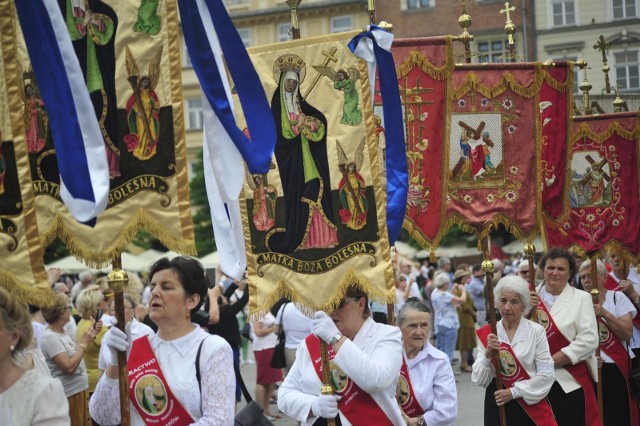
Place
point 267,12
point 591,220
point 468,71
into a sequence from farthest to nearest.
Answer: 1. point 267,12
2. point 591,220
3. point 468,71

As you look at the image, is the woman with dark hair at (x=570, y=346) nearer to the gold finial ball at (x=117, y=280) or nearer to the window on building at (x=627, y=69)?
the gold finial ball at (x=117, y=280)

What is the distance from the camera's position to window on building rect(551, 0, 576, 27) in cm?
4184

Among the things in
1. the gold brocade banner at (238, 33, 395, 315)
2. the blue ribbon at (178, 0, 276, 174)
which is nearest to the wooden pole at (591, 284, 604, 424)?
the gold brocade banner at (238, 33, 395, 315)

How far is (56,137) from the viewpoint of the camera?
4.73 m

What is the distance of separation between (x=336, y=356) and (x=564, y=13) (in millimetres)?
38469

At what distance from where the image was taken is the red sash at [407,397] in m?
6.73

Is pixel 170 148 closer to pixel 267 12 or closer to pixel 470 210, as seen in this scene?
pixel 470 210

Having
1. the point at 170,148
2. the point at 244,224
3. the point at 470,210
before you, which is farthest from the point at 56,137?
the point at 470,210

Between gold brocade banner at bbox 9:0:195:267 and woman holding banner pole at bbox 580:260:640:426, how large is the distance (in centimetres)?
585

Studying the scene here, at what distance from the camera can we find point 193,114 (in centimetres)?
5406

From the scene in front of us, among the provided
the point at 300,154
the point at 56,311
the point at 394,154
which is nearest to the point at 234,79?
the point at 300,154

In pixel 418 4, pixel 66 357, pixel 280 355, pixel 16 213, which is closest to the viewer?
pixel 16 213

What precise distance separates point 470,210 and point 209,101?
430 cm

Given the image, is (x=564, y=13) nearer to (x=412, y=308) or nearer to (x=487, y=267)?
(x=487, y=267)
